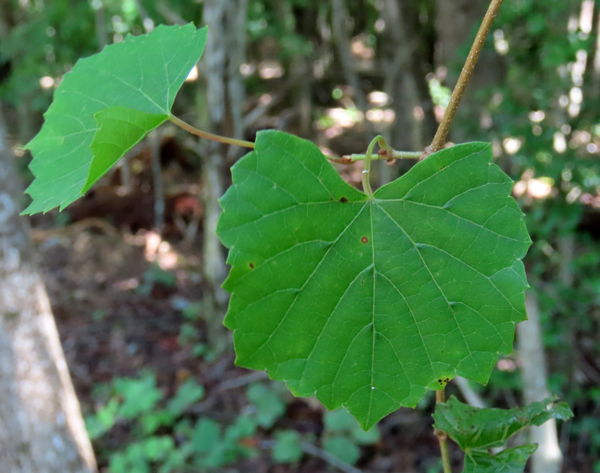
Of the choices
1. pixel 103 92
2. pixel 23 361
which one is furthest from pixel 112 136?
pixel 23 361

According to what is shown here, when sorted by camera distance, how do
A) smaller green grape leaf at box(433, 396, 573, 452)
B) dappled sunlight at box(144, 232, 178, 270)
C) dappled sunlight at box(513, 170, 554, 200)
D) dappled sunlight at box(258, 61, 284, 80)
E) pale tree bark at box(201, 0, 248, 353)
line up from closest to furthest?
smaller green grape leaf at box(433, 396, 573, 452) < dappled sunlight at box(513, 170, 554, 200) < pale tree bark at box(201, 0, 248, 353) < dappled sunlight at box(144, 232, 178, 270) < dappled sunlight at box(258, 61, 284, 80)

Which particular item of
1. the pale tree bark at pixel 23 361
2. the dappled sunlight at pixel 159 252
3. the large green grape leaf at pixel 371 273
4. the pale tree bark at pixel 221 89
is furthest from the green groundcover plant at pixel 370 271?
the dappled sunlight at pixel 159 252

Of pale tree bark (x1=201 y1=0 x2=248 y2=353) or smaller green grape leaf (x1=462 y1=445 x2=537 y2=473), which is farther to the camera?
pale tree bark (x1=201 y1=0 x2=248 y2=353)

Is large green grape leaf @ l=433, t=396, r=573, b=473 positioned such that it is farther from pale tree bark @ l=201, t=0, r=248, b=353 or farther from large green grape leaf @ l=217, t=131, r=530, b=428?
pale tree bark @ l=201, t=0, r=248, b=353

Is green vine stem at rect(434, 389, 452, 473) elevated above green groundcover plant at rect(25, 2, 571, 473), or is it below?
below

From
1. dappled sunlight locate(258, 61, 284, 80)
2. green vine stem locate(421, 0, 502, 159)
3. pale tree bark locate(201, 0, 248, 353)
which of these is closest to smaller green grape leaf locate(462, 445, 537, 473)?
green vine stem locate(421, 0, 502, 159)

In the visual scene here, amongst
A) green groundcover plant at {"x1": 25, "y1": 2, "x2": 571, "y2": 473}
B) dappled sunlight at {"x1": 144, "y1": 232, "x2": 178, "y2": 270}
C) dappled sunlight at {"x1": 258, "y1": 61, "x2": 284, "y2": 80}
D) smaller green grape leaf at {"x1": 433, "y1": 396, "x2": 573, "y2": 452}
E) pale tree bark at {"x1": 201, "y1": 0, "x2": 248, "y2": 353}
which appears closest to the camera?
green groundcover plant at {"x1": 25, "y1": 2, "x2": 571, "y2": 473}

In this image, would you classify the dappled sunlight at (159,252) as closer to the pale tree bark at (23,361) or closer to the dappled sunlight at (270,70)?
the pale tree bark at (23,361)
